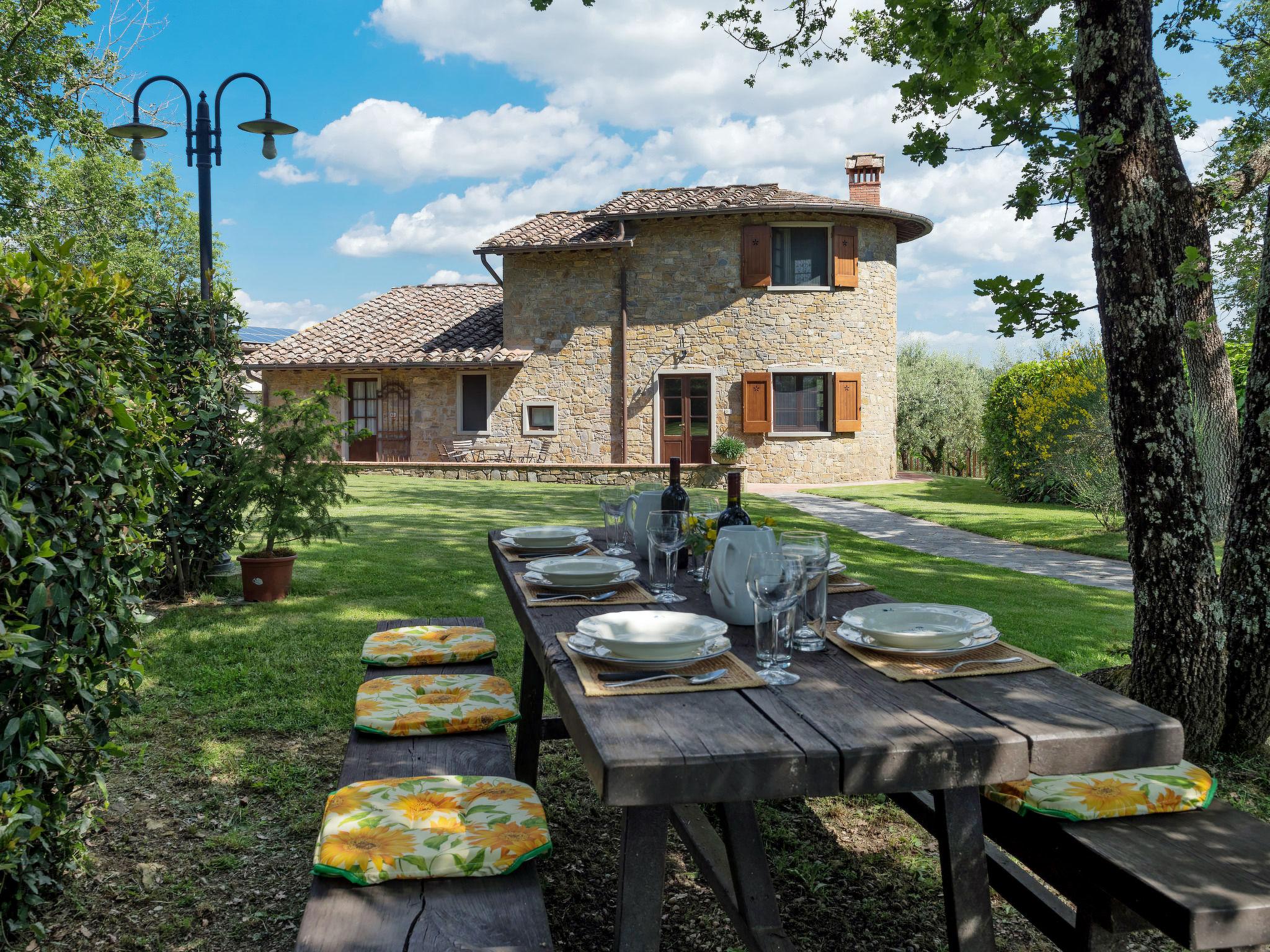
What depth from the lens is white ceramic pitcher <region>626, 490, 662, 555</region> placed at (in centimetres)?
282

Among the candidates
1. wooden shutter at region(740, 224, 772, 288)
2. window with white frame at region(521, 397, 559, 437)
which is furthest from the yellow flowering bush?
window with white frame at region(521, 397, 559, 437)

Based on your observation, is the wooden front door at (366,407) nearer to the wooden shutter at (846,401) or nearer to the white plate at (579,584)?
the wooden shutter at (846,401)

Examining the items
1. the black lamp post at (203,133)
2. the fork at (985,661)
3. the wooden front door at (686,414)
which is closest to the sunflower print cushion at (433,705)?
the fork at (985,661)

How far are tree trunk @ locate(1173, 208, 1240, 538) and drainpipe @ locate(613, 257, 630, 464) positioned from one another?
34.2 feet

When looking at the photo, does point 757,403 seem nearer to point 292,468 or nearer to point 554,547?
point 292,468

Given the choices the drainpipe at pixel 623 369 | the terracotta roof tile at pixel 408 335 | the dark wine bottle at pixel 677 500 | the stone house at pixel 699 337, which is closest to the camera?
the dark wine bottle at pixel 677 500

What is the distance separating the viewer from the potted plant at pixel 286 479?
5.32 m

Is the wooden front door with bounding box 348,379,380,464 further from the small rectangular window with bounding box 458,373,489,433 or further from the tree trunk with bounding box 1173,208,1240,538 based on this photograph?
the tree trunk with bounding box 1173,208,1240,538

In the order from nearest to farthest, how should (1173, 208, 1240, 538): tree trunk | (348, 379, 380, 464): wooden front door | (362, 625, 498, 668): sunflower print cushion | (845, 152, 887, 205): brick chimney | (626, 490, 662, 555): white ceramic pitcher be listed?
(626, 490, 662, 555): white ceramic pitcher, (362, 625, 498, 668): sunflower print cushion, (1173, 208, 1240, 538): tree trunk, (845, 152, 887, 205): brick chimney, (348, 379, 380, 464): wooden front door

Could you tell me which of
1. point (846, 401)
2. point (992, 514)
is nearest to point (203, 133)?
point (992, 514)

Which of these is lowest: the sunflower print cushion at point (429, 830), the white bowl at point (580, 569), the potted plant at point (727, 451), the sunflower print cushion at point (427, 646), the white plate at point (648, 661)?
the sunflower print cushion at point (429, 830)

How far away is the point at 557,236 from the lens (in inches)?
644

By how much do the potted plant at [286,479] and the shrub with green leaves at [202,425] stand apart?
14cm

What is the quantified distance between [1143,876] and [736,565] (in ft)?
3.03
